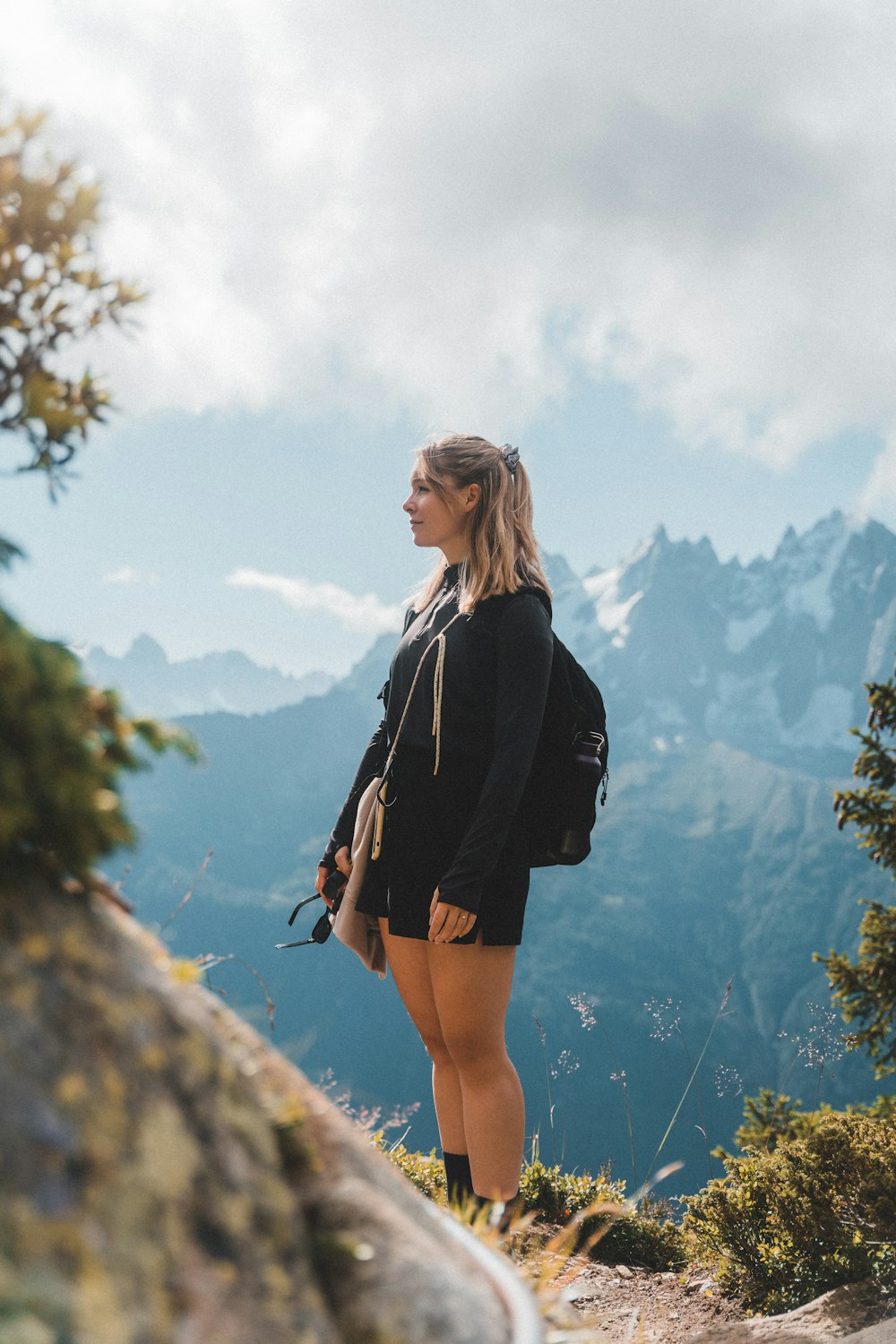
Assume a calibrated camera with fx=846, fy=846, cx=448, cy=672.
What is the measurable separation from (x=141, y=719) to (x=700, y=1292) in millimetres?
4751

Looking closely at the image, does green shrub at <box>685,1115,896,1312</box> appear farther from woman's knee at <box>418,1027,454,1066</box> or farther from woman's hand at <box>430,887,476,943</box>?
woman's hand at <box>430,887,476,943</box>

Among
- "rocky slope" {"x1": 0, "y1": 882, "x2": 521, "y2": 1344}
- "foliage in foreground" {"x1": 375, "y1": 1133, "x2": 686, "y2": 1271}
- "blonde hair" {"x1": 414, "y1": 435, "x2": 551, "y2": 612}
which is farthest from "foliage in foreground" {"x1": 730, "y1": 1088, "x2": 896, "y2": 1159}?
"rocky slope" {"x1": 0, "y1": 882, "x2": 521, "y2": 1344}

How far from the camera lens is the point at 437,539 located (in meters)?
3.99

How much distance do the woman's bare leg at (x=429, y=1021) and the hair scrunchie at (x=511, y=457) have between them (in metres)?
2.22

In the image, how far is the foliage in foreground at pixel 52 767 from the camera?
1209mm

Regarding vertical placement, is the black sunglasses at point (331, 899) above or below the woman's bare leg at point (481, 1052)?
above

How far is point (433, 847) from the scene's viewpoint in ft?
11.9

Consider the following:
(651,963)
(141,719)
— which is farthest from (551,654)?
(651,963)

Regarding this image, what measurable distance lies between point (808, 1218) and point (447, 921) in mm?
2369

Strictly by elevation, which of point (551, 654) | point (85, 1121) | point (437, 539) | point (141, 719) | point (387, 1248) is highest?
point (437, 539)

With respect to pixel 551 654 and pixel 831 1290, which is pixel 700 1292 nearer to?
pixel 831 1290

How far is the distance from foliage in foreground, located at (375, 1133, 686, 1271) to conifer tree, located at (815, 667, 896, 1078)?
5.54 feet

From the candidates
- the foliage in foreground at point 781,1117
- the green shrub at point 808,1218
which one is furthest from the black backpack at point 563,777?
the foliage in foreground at point 781,1117

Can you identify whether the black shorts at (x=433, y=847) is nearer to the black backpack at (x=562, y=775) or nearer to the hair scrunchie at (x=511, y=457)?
the black backpack at (x=562, y=775)
